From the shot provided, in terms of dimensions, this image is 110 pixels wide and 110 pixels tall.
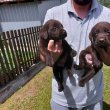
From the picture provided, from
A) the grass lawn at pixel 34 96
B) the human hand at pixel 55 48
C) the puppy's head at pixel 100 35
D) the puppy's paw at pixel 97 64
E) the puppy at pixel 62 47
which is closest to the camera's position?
the puppy's head at pixel 100 35

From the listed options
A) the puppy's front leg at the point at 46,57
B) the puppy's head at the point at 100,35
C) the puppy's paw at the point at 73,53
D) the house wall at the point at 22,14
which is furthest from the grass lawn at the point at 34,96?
the house wall at the point at 22,14

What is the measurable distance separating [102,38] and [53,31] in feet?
2.04

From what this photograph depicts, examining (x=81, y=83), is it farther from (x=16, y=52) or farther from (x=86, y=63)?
(x=16, y=52)

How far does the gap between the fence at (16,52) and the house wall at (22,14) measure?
7.86 m

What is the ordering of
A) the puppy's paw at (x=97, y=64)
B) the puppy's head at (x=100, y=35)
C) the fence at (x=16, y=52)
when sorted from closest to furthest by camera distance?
1. the puppy's head at (x=100, y=35)
2. the puppy's paw at (x=97, y=64)
3. the fence at (x=16, y=52)

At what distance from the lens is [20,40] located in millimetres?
9445

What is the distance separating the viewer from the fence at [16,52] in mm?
8234

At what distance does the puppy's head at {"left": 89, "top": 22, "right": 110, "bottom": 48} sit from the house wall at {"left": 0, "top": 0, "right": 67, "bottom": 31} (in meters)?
15.0

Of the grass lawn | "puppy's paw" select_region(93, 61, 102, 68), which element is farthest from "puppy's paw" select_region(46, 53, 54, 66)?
the grass lawn

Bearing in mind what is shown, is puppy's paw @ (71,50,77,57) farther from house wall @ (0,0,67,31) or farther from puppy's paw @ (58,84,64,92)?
house wall @ (0,0,67,31)

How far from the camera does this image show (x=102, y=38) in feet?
10.7

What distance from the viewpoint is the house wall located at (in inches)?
728

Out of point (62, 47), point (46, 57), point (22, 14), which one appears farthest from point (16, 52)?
point (22, 14)

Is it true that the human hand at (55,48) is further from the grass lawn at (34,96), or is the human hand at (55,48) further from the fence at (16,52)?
the fence at (16,52)
